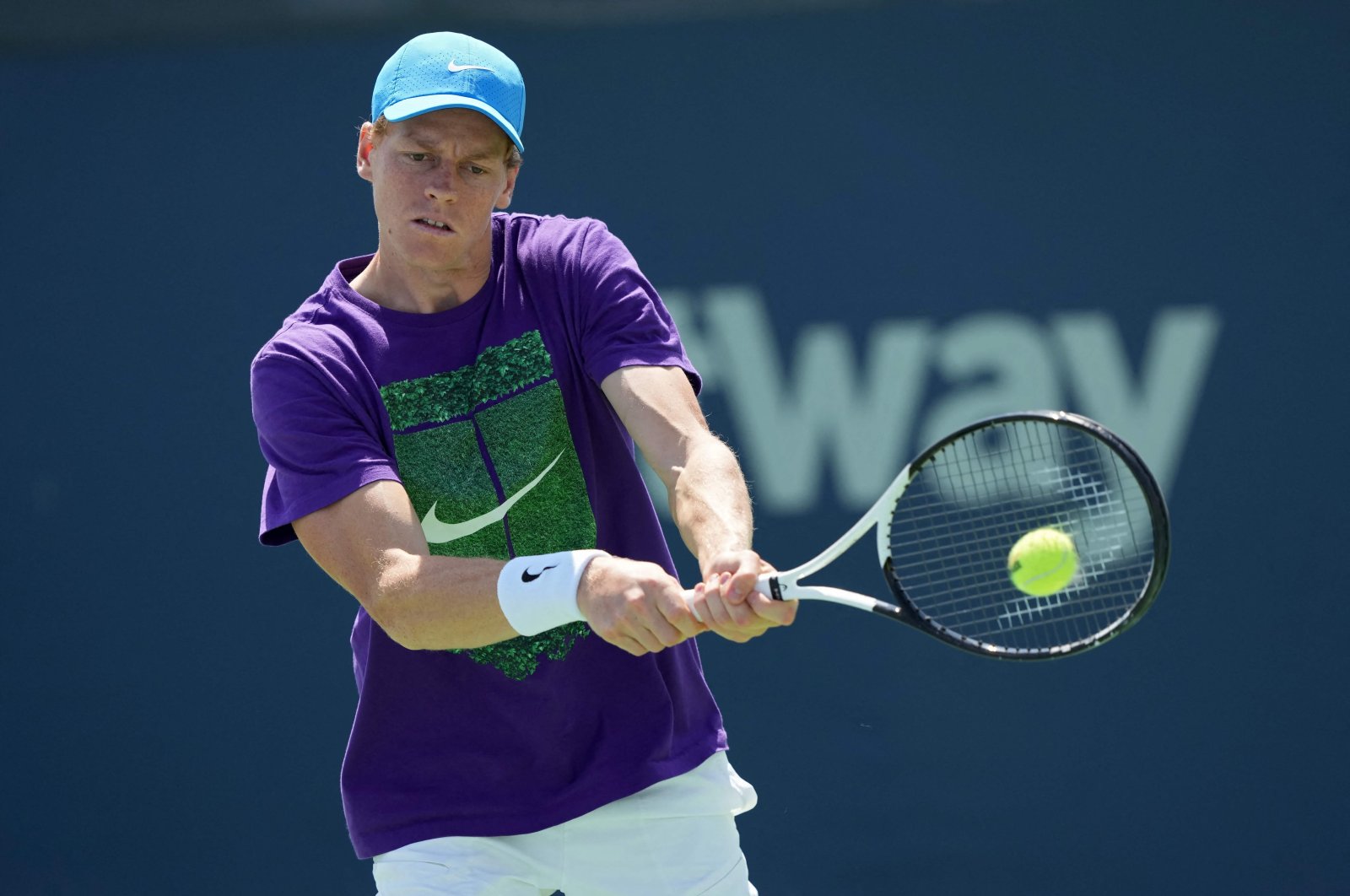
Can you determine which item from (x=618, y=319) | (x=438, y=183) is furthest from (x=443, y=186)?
(x=618, y=319)

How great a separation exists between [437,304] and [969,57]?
2176 mm

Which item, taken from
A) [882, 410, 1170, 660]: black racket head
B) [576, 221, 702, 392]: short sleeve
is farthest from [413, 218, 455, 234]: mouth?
[882, 410, 1170, 660]: black racket head

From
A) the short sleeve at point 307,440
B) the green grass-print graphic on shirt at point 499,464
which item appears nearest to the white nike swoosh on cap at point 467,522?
the green grass-print graphic on shirt at point 499,464

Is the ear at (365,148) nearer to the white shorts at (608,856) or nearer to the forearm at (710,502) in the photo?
the forearm at (710,502)

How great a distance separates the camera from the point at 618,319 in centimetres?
256

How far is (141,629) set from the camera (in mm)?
4480

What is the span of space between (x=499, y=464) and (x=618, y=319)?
30 cm

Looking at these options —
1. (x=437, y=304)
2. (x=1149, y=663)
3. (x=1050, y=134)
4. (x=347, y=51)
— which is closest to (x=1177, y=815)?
(x=1149, y=663)

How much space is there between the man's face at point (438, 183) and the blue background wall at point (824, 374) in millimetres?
1836

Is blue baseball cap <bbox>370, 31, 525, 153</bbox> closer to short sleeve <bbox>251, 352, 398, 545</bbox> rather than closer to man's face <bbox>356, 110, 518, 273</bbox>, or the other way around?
man's face <bbox>356, 110, 518, 273</bbox>

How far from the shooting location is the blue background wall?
4191 millimetres

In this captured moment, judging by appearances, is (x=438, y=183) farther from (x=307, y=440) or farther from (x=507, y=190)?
(x=307, y=440)

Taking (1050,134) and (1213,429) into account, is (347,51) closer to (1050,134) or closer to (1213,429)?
(1050,134)

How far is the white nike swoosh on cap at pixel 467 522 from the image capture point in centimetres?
254
